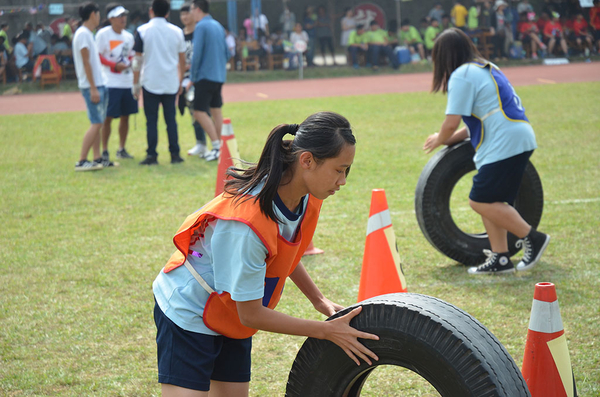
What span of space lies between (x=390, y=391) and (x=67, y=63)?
22.6m

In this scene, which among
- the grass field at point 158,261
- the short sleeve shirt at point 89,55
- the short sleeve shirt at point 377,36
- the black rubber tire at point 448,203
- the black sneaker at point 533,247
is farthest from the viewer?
the short sleeve shirt at point 377,36

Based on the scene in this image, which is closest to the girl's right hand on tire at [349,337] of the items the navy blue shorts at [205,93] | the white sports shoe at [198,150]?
the navy blue shorts at [205,93]

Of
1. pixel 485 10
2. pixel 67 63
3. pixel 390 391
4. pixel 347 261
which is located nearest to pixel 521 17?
pixel 485 10

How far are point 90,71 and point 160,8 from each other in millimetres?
1398

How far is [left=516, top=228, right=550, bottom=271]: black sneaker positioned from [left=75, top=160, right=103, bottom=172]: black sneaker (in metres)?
6.32

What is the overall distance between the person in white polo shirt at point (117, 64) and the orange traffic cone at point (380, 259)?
6.34m

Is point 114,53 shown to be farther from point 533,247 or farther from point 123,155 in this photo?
point 533,247

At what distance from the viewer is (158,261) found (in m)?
5.20

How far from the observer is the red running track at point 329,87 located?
738 inches

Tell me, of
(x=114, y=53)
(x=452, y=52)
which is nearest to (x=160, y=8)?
(x=114, y=53)

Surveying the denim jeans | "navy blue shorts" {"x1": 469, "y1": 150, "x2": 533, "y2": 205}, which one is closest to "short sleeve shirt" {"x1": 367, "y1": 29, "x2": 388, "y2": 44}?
the denim jeans

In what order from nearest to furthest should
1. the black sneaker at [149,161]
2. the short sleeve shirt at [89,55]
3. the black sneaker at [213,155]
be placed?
1. the short sleeve shirt at [89,55]
2. the black sneaker at [149,161]
3. the black sneaker at [213,155]

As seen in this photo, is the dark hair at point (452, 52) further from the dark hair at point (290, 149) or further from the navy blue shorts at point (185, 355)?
the navy blue shorts at point (185, 355)

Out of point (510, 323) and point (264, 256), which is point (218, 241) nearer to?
point (264, 256)
